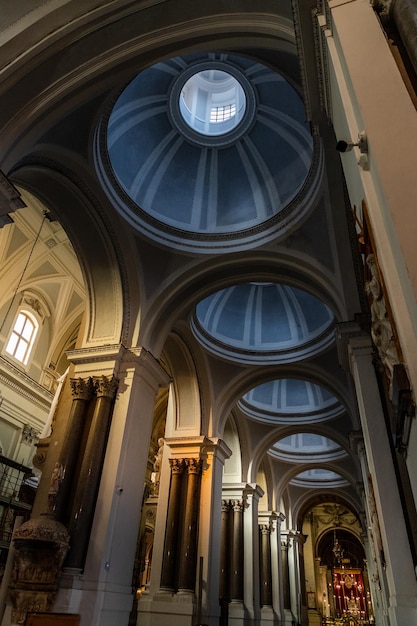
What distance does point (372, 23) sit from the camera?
8.73ft

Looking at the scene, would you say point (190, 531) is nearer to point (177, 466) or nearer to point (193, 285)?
point (177, 466)

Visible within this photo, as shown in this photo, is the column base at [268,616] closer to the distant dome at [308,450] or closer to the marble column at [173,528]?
the distant dome at [308,450]

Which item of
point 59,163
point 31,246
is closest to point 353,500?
point 31,246

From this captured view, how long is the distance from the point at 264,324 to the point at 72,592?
9321mm

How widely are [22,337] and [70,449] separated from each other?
6384mm

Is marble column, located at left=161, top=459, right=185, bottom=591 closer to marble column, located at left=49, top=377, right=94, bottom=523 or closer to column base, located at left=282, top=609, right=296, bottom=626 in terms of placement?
marble column, located at left=49, top=377, right=94, bottom=523

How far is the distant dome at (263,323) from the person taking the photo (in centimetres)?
1246

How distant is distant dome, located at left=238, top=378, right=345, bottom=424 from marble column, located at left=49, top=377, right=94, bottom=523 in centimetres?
812

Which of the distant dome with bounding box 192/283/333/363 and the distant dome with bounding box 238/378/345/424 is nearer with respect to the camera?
the distant dome with bounding box 192/283/333/363

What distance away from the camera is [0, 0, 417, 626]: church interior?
2822 millimetres


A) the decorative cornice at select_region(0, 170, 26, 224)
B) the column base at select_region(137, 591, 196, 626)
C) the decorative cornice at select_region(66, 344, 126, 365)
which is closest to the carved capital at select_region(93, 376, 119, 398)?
the decorative cornice at select_region(66, 344, 126, 365)

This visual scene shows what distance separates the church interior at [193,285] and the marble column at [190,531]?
48 millimetres

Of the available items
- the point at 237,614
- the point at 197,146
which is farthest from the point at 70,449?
the point at 237,614

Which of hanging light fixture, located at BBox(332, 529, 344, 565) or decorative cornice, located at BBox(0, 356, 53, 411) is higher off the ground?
decorative cornice, located at BBox(0, 356, 53, 411)
